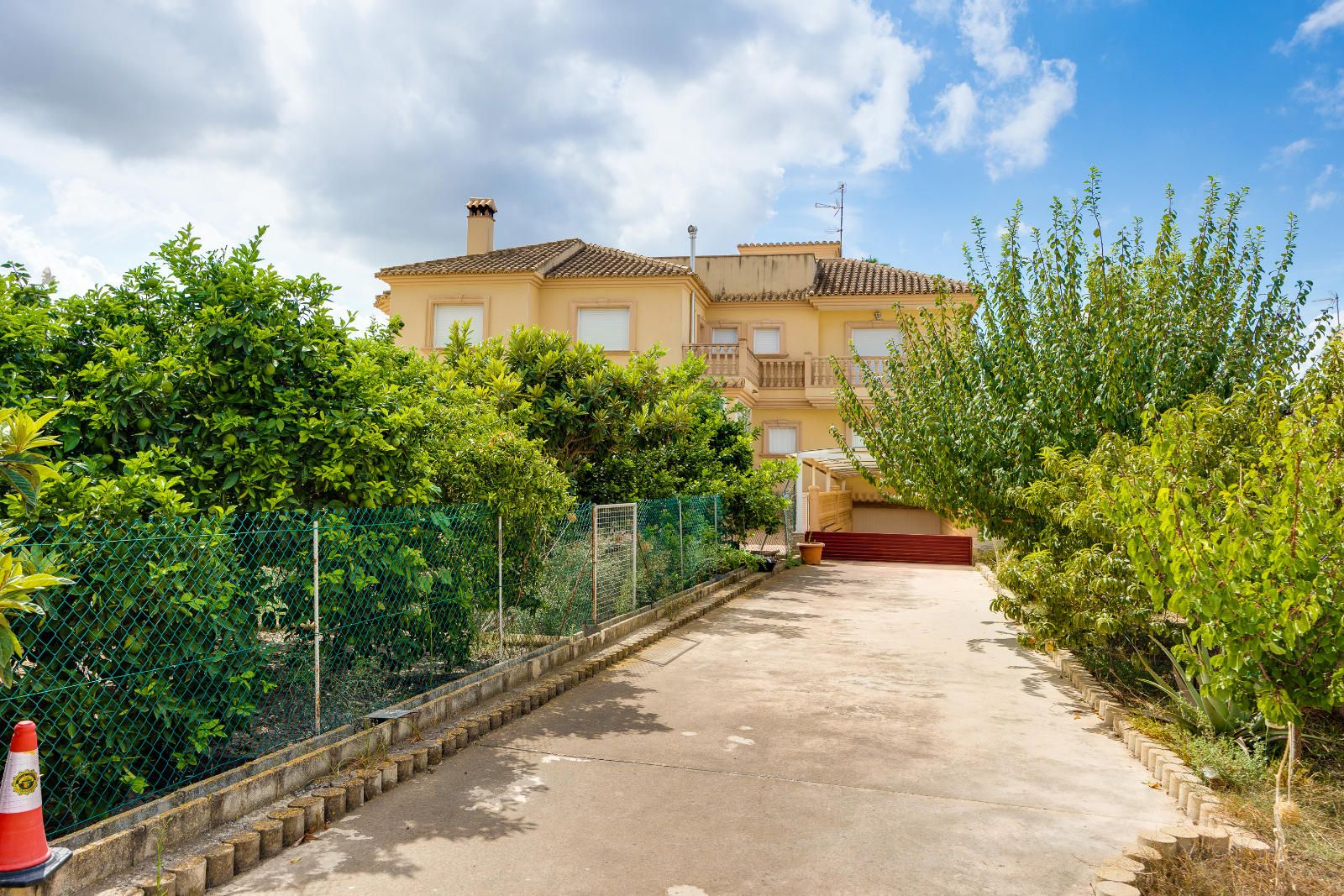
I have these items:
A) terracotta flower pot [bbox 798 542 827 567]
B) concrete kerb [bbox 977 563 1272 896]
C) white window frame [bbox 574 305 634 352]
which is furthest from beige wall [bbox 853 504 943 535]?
concrete kerb [bbox 977 563 1272 896]

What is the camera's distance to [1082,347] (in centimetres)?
952

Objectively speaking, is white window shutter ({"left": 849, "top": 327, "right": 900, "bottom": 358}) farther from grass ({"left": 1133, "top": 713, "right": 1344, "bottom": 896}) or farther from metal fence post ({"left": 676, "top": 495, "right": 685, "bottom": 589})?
grass ({"left": 1133, "top": 713, "right": 1344, "bottom": 896})

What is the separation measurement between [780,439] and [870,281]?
6620mm

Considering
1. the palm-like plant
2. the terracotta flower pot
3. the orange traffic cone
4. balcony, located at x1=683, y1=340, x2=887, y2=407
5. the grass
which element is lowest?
the terracotta flower pot

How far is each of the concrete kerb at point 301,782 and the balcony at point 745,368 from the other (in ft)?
55.4

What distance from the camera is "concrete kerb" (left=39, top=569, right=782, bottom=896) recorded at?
399 centimetres

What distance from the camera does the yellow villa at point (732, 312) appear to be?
2644 cm

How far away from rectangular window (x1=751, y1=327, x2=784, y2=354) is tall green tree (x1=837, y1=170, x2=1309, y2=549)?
713 inches

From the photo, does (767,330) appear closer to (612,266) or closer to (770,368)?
(770,368)

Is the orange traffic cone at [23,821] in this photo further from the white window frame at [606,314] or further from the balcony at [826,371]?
the balcony at [826,371]

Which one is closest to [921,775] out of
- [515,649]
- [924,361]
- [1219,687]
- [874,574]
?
[1219,687]

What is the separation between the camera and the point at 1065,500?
8336 millimetres

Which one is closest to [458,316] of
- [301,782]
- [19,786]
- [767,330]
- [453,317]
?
[453,317]

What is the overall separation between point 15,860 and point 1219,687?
6.24m
